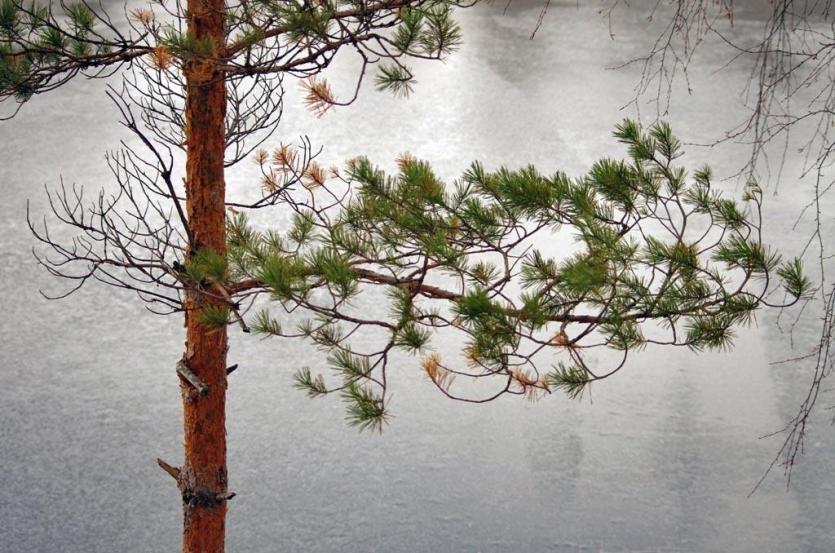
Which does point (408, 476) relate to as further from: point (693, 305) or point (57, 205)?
point (57, 205)

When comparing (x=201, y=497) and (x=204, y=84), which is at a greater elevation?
(x=204, y=84)

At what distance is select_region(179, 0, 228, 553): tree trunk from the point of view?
6.59ft

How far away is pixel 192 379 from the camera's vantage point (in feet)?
6.79

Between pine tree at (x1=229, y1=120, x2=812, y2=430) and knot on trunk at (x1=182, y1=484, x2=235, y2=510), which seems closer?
pine tree at (x1=229, y1=120, x2=812, y2=430)

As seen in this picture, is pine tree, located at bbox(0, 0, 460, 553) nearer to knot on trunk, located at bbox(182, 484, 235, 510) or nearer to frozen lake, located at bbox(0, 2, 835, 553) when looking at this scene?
knot on trunk, located at bbox(182, 484, 235, 510)

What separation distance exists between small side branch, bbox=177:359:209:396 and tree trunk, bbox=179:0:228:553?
0.05ft

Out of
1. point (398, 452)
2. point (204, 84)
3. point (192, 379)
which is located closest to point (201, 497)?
point (192, 379)

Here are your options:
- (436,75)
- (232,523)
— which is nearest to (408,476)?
(232,523)

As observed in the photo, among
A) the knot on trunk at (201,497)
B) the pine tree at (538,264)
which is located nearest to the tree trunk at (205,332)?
the knot on trunk at (201,497)

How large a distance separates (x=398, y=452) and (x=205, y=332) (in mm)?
1563

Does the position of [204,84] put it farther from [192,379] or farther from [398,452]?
[398,452]

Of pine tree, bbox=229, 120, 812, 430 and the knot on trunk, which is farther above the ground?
pine tree, bbox=229, 120, 812, 430

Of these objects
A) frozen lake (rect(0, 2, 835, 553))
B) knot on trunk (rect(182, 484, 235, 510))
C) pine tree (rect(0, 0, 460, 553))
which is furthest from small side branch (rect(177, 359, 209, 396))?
frozen lake (rect(0, 2, 835, 553))

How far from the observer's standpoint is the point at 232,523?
321 cm
